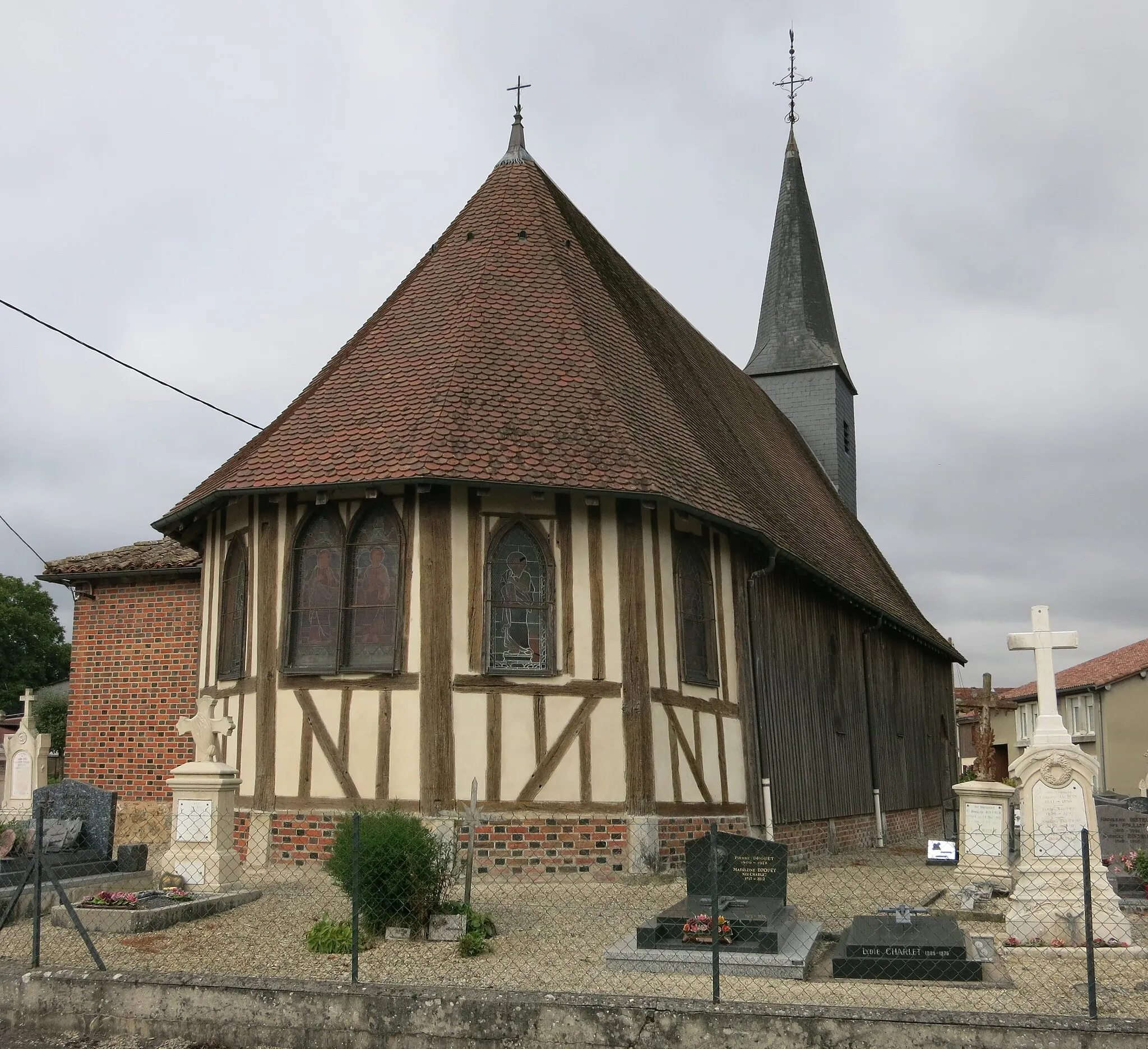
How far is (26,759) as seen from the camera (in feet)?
57.2

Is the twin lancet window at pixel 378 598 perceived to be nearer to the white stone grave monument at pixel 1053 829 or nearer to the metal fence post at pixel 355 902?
the white stone grave monument at pixel 1053 829

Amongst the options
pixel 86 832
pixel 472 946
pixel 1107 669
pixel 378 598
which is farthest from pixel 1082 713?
pixel 472 946

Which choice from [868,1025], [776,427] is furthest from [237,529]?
[776,427]

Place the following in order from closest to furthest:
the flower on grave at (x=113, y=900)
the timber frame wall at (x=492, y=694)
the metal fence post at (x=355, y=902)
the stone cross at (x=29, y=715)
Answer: the metal fence post at (x=355, y=902) → the flower on grave at (x=113, y=900) → the timber frame wall at (x=492, y=694) → the stone cross at (x=29, y=715)

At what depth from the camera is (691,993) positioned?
6.99 meters

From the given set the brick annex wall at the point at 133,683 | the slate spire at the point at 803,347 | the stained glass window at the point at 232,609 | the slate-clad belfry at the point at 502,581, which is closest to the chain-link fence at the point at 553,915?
the slate-clad belfry at the point at 502,581

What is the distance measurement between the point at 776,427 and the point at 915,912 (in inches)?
648

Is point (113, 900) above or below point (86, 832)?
below

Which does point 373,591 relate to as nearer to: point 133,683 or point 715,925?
point 133,683

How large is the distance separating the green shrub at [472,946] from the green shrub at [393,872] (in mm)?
424

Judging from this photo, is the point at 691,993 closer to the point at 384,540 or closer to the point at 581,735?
the point at 581,735

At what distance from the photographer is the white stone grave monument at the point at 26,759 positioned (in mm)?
17203

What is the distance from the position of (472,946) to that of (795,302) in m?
23.5

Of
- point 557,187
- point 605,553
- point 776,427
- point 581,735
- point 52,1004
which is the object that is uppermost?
point 557,187
